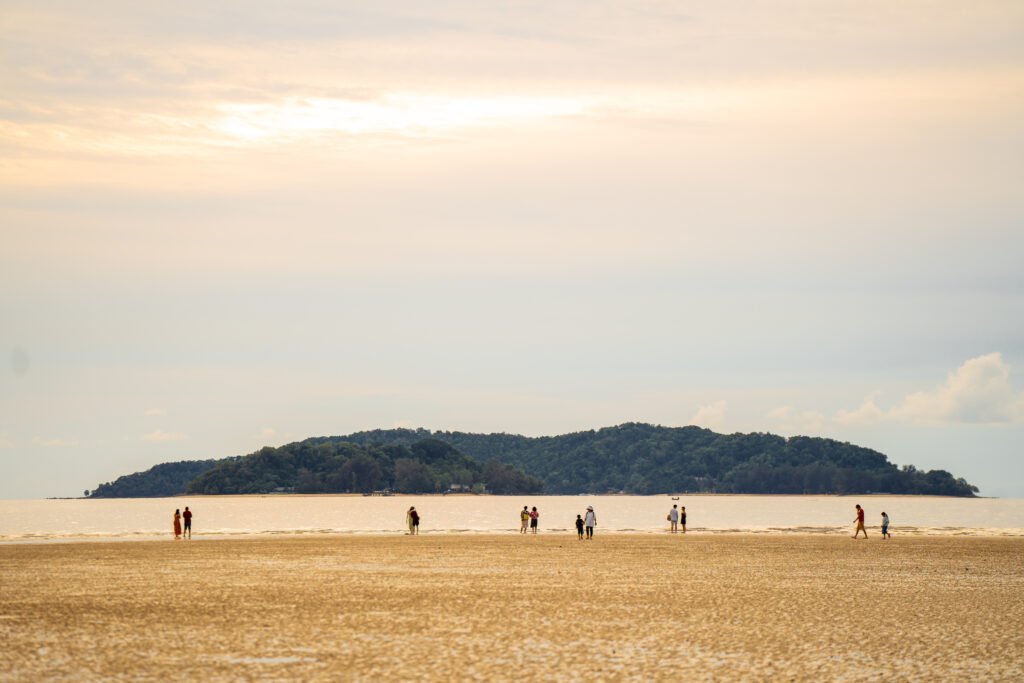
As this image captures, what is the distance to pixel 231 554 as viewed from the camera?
147ft

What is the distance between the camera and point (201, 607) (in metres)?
24.3

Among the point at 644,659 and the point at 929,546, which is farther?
the point at 929,546

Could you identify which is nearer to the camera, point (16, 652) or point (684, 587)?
point (16, 652)

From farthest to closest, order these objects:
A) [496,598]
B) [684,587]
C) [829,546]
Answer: [829,546] < [684,587] < [496,598]

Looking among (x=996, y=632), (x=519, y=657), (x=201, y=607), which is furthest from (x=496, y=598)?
(x=996, y=632)

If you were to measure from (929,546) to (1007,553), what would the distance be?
5765 mm

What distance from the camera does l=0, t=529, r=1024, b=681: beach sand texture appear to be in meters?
17.0

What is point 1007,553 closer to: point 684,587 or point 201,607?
point 684,587

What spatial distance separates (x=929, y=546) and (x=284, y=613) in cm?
3782

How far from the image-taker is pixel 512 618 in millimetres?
22906

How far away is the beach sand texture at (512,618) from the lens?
55.8 feet

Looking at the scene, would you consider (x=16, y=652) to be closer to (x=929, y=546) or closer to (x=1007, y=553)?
(x=1007, y=553)

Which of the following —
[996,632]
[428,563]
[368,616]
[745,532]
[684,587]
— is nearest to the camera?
[996,632]

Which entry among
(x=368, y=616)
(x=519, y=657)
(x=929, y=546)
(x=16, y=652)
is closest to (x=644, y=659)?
(x=519, y=657)
